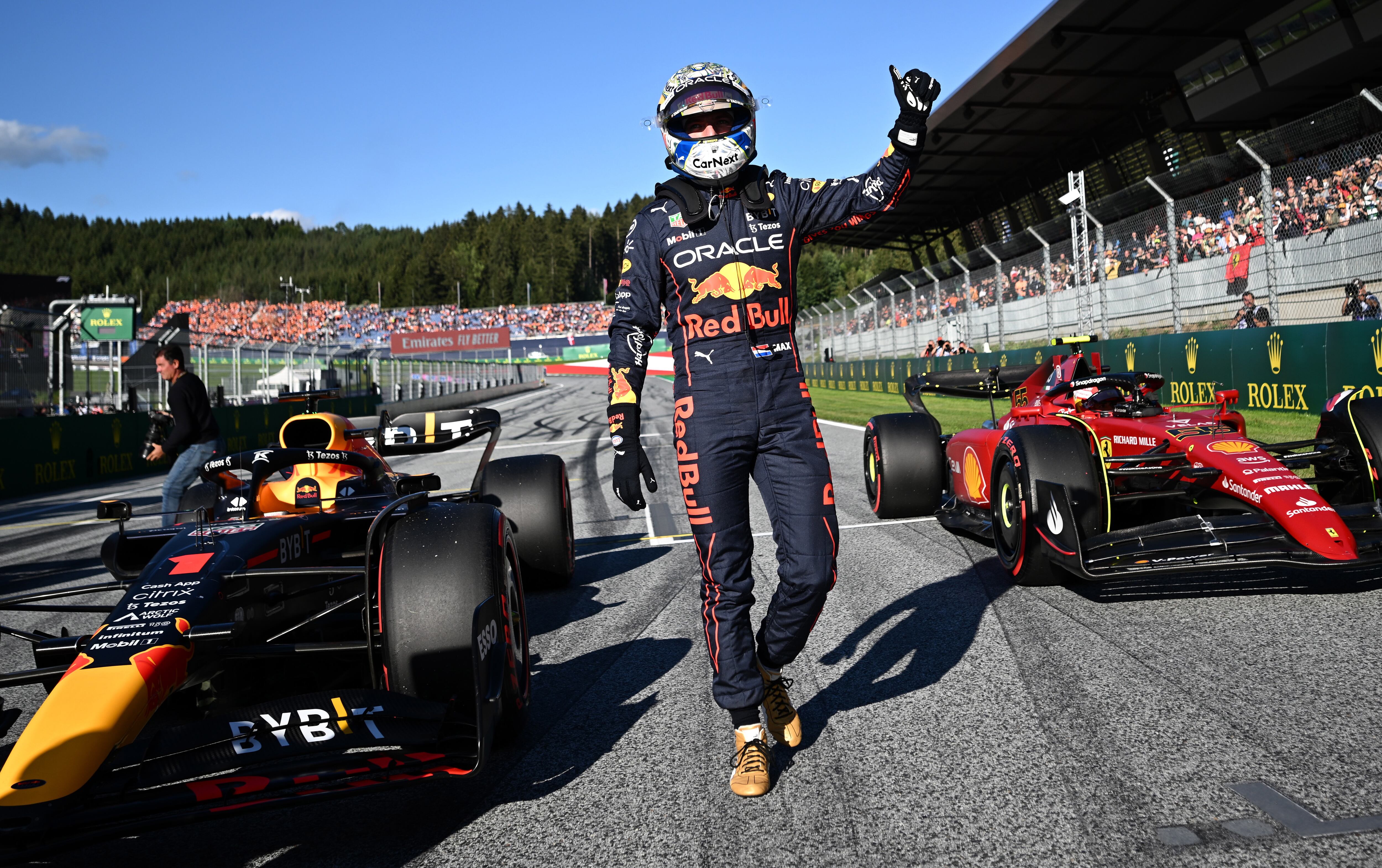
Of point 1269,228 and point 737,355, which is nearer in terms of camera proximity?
point 737,355

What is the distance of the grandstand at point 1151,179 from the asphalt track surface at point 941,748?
7383mm

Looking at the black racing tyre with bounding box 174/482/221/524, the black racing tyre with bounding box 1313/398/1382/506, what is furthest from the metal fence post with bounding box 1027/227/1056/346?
the black racing tyre with bounding box 174/482/221/524

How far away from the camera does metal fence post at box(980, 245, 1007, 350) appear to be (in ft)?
63.3

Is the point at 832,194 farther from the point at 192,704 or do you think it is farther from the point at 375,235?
the point at 375,235

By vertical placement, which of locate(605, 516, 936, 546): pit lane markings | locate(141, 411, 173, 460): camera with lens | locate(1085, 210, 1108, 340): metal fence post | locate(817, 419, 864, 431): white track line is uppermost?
locate(1085, 210, 1108, 340): metal fence post

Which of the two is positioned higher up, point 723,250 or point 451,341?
point 451,341

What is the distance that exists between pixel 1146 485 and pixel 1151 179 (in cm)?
836

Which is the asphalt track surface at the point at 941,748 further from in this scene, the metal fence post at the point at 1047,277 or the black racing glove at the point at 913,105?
the metal fence post at the point at 1047,277

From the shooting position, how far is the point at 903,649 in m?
4.02

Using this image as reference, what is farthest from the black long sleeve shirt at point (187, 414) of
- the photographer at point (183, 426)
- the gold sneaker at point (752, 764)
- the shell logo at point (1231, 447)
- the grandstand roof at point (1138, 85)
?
the grandstand roof at point (1138, 85)

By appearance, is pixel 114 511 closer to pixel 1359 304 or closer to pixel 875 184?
pixel 875 184

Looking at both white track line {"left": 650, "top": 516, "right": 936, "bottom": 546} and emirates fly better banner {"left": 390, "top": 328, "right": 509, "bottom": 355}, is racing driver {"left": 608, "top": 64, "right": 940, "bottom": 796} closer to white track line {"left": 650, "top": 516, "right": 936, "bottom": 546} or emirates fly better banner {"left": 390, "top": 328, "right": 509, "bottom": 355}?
white track line {"left": 650, "top": 516, "right": 936, "bottom": 546}

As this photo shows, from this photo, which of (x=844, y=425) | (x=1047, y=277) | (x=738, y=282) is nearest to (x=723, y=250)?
(x=738, y=282)

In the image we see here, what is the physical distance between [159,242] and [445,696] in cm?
19684
